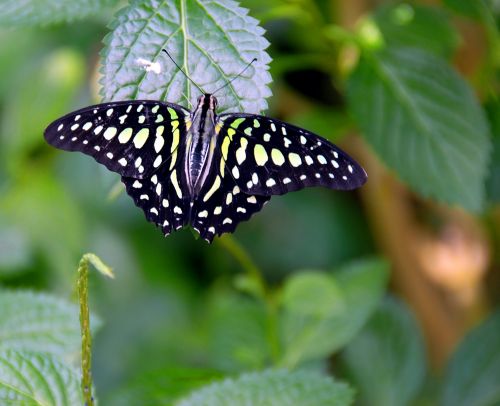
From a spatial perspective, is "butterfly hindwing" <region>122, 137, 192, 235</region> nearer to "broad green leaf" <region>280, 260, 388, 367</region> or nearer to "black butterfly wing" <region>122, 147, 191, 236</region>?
"black butterfly wing" <region>122, 147, 191, 236</region>

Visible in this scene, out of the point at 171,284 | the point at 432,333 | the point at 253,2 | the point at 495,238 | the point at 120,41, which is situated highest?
the point at 253,2

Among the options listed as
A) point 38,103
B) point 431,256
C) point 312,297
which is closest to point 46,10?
point 312,297

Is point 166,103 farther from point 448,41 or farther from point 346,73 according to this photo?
point 448,41

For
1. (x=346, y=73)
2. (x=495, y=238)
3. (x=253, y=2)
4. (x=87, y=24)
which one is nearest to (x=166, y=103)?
(x=253, y=2)

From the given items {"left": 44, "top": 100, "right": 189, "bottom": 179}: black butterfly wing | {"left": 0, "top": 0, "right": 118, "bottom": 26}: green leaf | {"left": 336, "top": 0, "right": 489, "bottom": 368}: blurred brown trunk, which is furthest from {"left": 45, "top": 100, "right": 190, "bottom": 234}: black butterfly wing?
{"left": 336, "top": 0, "right": 489, "bottom": 368}: blurred brown trunk

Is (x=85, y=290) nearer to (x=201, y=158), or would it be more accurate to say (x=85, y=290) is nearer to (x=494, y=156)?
(x=201, y=158)
